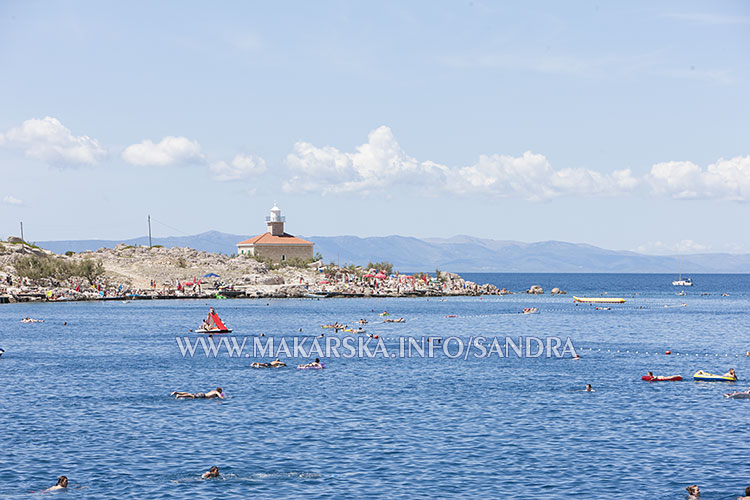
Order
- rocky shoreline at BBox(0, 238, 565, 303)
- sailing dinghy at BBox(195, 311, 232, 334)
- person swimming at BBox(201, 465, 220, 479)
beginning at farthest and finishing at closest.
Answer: rocky shoreline at BBox(0, 238, 565, 303)
sailing dinghy at BBox(195, 311, 232, 334)
person swimming at BBox(201, 465, 220, 479)

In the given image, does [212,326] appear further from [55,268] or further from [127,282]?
[127,282]

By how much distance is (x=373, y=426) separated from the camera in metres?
40.2

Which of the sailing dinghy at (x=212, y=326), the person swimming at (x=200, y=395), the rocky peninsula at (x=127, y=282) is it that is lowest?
the person swimming at (x=200, y=395)

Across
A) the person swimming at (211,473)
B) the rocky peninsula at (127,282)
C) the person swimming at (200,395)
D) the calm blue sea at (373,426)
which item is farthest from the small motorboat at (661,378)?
the rocky peninsula at (127,282)

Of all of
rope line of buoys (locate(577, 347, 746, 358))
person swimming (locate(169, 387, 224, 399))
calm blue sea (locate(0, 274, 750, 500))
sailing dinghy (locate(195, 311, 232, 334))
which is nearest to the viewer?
calm blue sea (locate(0, 274, 750, 500))

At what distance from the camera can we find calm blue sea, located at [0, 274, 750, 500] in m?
30.6

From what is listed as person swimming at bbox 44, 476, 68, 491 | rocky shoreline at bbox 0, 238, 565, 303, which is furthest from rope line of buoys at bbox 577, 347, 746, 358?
rocky shoreline at bbox 0, 238, 565, 303

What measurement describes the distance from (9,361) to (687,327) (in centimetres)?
8307

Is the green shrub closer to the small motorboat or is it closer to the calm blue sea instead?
the calm blue sea

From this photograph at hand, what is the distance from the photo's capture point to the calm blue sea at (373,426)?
3061cm

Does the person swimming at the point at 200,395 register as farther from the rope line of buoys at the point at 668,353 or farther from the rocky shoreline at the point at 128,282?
the rocky shoreline at the point at 128,282

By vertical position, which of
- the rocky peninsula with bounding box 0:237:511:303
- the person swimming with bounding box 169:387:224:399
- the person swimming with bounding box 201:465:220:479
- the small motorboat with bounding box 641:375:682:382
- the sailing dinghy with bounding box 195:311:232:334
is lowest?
the small motorboat with bounding box 641:375:682:382

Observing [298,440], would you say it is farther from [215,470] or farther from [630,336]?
[630,336]

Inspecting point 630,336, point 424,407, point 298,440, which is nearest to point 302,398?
point 424,407
